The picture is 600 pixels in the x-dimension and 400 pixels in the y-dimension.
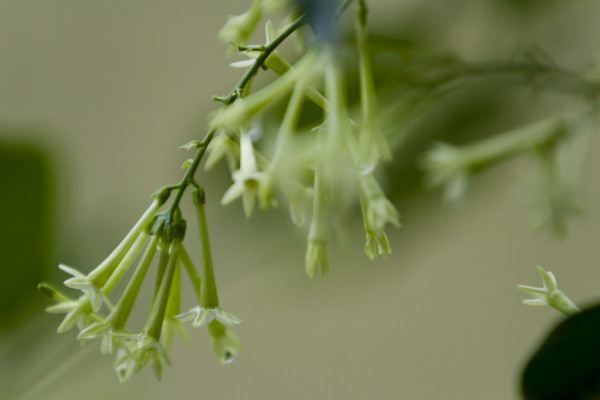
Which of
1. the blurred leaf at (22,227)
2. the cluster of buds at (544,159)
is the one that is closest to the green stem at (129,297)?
the cluster of buds at (544,159)

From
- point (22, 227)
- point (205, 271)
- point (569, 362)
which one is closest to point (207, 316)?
point (205, 271)

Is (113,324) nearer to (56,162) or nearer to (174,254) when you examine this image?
(174,254)

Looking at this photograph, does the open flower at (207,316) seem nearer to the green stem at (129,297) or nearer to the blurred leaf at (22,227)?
the green stem at (129,297)

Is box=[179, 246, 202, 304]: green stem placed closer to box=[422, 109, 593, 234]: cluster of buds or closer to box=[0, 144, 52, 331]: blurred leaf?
box=[422, 109, 593, 234]: cluster of buds

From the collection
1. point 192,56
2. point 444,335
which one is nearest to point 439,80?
point 444,335

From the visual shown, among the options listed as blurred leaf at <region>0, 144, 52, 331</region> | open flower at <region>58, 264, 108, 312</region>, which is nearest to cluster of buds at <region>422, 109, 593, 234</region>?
open flower at <region>58, 264, 108, 312</region>
